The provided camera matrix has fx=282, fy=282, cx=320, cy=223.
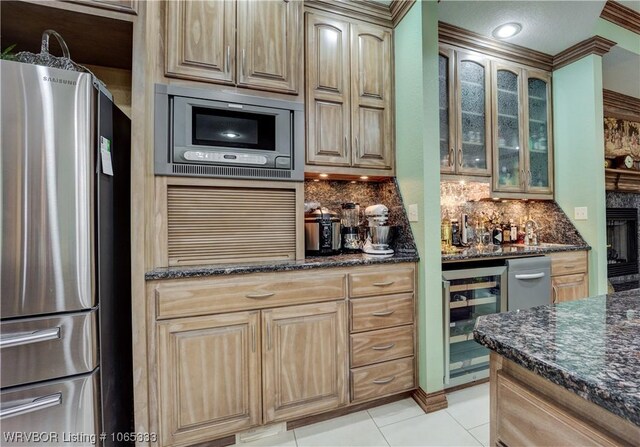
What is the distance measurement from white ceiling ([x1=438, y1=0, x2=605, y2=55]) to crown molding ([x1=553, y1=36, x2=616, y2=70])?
64mm

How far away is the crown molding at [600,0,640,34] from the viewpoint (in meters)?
2.32

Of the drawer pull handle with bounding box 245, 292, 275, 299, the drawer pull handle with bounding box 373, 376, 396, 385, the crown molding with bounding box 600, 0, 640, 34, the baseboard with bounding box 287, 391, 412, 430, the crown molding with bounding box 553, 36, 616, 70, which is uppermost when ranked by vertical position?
the crown molding with bounding box 600, 0, 640, 34

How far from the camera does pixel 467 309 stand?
1.99m

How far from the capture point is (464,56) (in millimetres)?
2342

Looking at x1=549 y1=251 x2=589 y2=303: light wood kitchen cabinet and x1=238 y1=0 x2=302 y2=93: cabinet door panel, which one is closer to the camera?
x1=238 y1=0 x2=302 y2=93: cabinet door panel

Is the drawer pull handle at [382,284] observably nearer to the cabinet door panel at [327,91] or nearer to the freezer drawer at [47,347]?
the cabinet door panel at [327,91]

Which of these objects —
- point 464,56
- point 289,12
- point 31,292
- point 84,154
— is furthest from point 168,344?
point 464,56

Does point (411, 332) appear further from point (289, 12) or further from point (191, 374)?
point (289, 12)

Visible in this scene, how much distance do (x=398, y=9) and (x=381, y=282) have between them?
6.24ft

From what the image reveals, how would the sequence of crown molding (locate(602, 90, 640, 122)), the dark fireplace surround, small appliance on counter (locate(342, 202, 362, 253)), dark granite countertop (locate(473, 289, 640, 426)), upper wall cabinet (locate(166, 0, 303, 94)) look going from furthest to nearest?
crown molding (locate(602, 90, 640, 122)) < the dark fireplace surround < small appliance on counter (locate(342, 202, 362, 253)) < upper wall cabinet (locate(166, 0, 303, 94)) < dark granite countertop (locate(473, 289, 640, 426))

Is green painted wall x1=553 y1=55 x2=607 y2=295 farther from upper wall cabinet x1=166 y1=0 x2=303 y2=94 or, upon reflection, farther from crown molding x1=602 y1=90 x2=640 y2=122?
upper wall cabinet x1=166 y1=0 x2=303 y2=94

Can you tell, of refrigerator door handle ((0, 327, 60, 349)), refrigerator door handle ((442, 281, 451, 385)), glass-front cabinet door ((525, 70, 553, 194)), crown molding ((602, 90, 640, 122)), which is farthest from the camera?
crown molding ((602, 90, 640, 122))

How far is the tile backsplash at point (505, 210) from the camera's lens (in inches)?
101

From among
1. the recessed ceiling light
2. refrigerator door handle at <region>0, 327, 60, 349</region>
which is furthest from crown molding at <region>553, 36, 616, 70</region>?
refrigerator door handle at <region>0, 327, 60, 349</region>
